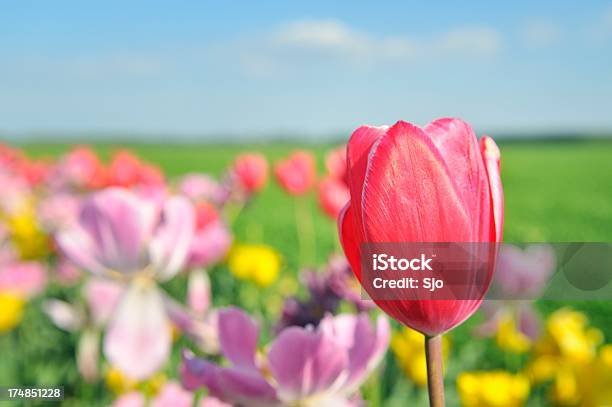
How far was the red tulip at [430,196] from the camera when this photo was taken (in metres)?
0.33

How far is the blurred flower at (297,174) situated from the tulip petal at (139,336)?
4.96 feet

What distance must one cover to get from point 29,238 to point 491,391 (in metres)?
1.74

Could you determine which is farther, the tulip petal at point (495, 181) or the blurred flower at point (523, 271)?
the blurred flower at point (523, 271)

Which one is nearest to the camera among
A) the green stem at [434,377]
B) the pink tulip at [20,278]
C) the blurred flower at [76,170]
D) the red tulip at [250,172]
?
the green stem at [434,377]

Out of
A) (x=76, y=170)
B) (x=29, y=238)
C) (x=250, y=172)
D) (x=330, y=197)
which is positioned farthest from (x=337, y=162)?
(x=76, y=170)

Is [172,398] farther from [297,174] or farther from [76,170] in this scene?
[76,170]

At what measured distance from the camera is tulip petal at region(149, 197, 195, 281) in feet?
2.57

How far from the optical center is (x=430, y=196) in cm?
33

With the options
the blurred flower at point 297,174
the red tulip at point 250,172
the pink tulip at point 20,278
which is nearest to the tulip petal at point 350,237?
the pink tulip at point 20,278

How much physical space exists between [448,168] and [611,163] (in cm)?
1632

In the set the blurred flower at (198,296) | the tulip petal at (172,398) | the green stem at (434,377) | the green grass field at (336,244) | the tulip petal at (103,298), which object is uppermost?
the green stem at (434,377)

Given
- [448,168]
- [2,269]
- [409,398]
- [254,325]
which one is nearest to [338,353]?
[254,325]

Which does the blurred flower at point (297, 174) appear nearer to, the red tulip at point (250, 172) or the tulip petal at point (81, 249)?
the red tulip at point (250, 172)

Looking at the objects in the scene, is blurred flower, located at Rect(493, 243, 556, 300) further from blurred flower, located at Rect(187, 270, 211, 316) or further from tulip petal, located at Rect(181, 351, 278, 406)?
tulip petal, located at Rect(181, 351, 278, 406)
